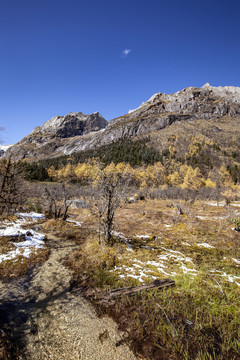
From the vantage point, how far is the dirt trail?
3.16 meters

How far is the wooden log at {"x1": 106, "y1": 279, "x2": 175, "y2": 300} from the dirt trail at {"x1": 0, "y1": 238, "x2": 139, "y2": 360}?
2.37ft

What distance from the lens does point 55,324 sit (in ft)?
12.5

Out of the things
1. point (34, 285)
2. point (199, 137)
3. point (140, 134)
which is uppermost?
point (140, 134)

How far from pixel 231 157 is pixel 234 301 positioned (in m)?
128

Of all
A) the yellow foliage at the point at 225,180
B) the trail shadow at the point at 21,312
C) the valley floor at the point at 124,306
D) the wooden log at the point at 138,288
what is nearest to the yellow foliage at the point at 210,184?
the yellow foliage at the point at 225,180

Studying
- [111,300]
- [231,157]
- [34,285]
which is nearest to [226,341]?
[111,300]

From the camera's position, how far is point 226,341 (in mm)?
3355

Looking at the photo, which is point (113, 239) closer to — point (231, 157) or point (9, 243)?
point (9, 243)

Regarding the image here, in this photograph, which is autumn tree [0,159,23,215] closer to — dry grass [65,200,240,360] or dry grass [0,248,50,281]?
dry grass [0,248,50,281]

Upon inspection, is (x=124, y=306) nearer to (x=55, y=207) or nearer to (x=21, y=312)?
(x=21, y=312)

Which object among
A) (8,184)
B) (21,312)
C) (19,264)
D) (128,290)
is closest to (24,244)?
(19,264)

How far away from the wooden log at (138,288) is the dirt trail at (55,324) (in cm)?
72

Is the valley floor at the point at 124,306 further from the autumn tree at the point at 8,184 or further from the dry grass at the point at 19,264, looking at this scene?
the autumn tree at the point at 8,184

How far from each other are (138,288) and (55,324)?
244 cm
